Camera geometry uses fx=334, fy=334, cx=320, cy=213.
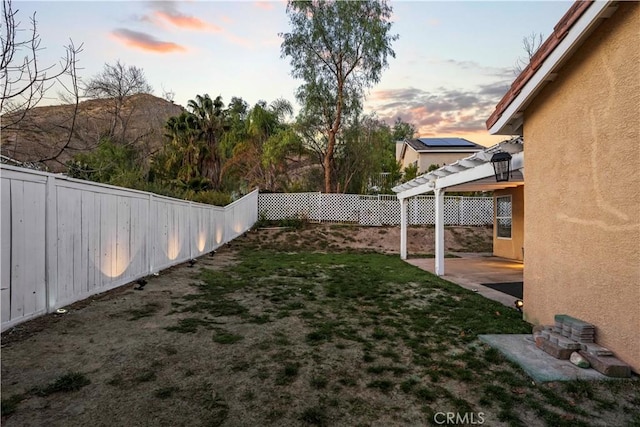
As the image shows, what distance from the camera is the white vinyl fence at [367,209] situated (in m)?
17.2

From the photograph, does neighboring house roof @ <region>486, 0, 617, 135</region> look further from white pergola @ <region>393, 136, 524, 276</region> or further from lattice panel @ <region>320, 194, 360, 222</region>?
lattice panel @ <region>320, 194, 360, 222</region>

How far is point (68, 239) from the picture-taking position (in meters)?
4.03

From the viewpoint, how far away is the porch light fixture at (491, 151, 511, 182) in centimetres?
462

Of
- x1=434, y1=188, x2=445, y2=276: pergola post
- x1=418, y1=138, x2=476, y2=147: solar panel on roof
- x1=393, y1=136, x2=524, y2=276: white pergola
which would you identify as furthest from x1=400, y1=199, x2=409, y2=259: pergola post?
x1=418, y1=138, x2=476, y2=147: solar panel on roof

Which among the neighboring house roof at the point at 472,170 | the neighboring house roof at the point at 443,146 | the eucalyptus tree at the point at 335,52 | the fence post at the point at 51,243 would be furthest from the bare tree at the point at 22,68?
the neighboring house roof at the point at 443,146

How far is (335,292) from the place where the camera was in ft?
19.9

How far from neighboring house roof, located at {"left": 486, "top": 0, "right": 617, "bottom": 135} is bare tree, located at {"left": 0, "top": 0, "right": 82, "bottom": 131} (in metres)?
5.08

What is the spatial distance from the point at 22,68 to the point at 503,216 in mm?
12824

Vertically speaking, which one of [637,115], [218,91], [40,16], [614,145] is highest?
[218,91]

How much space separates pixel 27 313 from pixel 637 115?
5.94m

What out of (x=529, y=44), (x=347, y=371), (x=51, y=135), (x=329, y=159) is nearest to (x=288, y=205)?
(x=329, y=159)

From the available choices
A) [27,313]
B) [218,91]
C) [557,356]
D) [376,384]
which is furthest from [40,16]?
[218,91]

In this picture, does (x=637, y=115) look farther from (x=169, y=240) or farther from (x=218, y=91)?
(x=218, y=91)

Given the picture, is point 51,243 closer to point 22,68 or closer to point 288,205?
point 22,68
